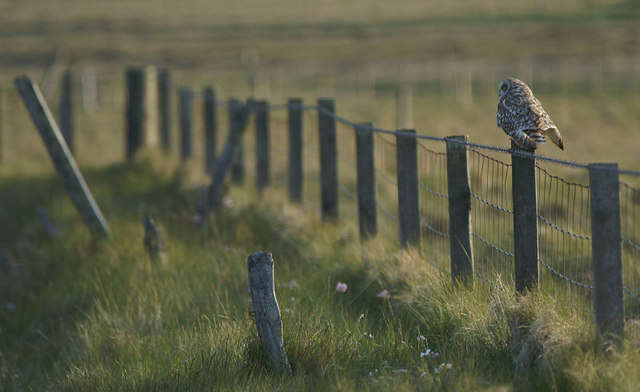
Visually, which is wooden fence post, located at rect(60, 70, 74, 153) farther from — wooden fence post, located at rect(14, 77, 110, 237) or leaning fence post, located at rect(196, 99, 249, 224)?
leaning fence post, located at rect(196, 99, 249, 224)

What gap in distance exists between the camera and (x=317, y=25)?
6384cm

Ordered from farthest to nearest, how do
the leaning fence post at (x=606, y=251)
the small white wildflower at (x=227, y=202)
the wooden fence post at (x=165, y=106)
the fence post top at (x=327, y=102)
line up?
the wooden fence post at (x=165, y=106) < the small white wildflower at (x=227, y=202) < the fence post top at (x=327, y=102) < the leaning fence post at (x=606, y=251)

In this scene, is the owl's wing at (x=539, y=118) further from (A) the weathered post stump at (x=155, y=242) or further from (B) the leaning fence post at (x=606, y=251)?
(A) the weathered post stump at (x=155, y=242)

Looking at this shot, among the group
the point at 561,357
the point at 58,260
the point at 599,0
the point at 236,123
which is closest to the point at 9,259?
the point at 58,260

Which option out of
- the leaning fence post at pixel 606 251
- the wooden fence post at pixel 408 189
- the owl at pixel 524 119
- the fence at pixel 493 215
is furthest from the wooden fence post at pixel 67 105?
the leaning fence post at pixel 606 251

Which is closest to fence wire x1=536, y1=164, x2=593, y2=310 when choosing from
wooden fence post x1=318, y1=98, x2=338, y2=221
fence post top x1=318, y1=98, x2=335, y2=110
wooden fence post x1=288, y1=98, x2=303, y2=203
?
wooden fence post x1=318, y1=98, x2=338, y2=221

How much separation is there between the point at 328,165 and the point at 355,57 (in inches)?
1653

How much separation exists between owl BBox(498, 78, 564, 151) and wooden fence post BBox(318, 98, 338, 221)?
2.87m

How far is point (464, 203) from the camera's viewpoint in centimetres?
471

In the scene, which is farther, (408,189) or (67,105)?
(67,105)

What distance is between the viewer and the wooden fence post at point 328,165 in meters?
7.15

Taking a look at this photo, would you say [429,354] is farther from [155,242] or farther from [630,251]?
[630,251]

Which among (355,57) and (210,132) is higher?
(355,57)

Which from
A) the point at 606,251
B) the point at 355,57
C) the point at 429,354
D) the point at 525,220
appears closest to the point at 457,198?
the point at 525,220
